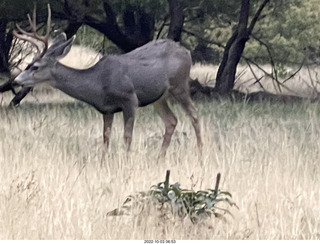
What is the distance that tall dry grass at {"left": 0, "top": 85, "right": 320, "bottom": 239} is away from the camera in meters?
5.92

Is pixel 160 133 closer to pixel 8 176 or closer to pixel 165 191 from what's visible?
pixel 8 176

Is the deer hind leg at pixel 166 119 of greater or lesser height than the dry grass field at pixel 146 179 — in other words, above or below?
above

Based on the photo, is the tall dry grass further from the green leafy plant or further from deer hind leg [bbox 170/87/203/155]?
deer hind leg [bbox 170/87/203/155]

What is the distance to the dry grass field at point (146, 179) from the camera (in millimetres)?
5918

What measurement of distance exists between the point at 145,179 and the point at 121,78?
2724 mm

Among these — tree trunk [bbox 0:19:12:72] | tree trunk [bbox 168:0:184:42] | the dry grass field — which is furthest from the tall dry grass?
tree trunk [bbox 0:19:12:72]

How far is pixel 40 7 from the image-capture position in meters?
14.6

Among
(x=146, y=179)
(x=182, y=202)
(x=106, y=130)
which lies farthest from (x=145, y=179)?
(x=106, y=130)

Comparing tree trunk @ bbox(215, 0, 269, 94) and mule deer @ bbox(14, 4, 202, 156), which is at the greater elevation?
tree trunk @ bbox(215, 0, 269, 94)

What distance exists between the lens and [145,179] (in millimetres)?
7117

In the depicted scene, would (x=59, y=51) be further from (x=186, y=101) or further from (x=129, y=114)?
(x=186, y=101)

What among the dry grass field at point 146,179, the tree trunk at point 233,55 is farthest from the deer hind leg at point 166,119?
the tree trunk at point 233,55

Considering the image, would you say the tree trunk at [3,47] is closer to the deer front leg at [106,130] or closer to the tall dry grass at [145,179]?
the tall dry grass at [145,179]

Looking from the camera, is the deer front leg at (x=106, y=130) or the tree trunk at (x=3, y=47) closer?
the deer front leg at (x=106, y=130)
